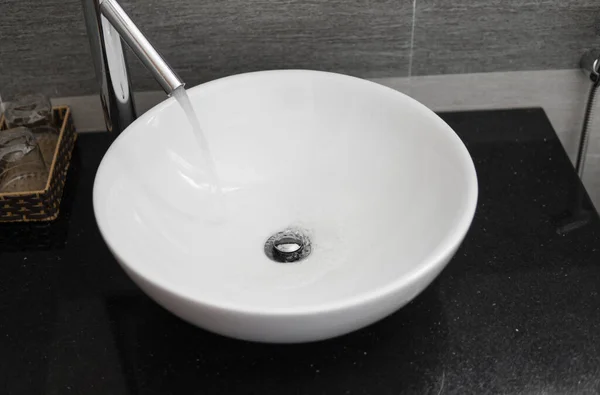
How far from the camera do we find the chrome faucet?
0.95 meters

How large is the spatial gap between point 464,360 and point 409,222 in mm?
198

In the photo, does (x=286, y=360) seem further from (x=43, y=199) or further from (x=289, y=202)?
(x=43, y=199)

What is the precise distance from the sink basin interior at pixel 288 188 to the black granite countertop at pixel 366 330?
8cm

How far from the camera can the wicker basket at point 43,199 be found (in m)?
1.11

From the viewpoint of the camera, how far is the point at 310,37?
4.01 feet

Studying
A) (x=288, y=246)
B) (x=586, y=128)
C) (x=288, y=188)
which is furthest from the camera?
(x=586, y=128)

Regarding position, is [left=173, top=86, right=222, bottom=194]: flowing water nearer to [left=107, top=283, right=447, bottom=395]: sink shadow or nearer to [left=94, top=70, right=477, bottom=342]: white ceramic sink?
[left=94, top=70, right=477, bottom=342]: white ceramic sink

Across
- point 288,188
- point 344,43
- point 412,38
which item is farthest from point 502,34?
point 288,188

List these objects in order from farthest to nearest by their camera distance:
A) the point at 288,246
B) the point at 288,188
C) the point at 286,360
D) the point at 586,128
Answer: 1. the point at 586,128
2. the point at 288,188
3. the point at 288,246
4. the point at 286,360

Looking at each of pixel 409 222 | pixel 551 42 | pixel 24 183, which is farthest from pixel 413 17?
pixel 24 183

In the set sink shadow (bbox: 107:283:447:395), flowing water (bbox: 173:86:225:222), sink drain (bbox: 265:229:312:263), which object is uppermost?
flowing water (bbox: 173:86:225:222)

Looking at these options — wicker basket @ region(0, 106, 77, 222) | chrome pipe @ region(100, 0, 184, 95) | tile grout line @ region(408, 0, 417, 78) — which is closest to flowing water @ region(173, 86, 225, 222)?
chrome pipe @ region(100, 0, 184, 95)

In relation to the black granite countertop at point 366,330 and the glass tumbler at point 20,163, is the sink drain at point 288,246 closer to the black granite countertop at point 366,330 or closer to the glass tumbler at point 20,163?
the black granite countertop at point 366,330

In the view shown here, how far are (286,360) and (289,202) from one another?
0.27m
